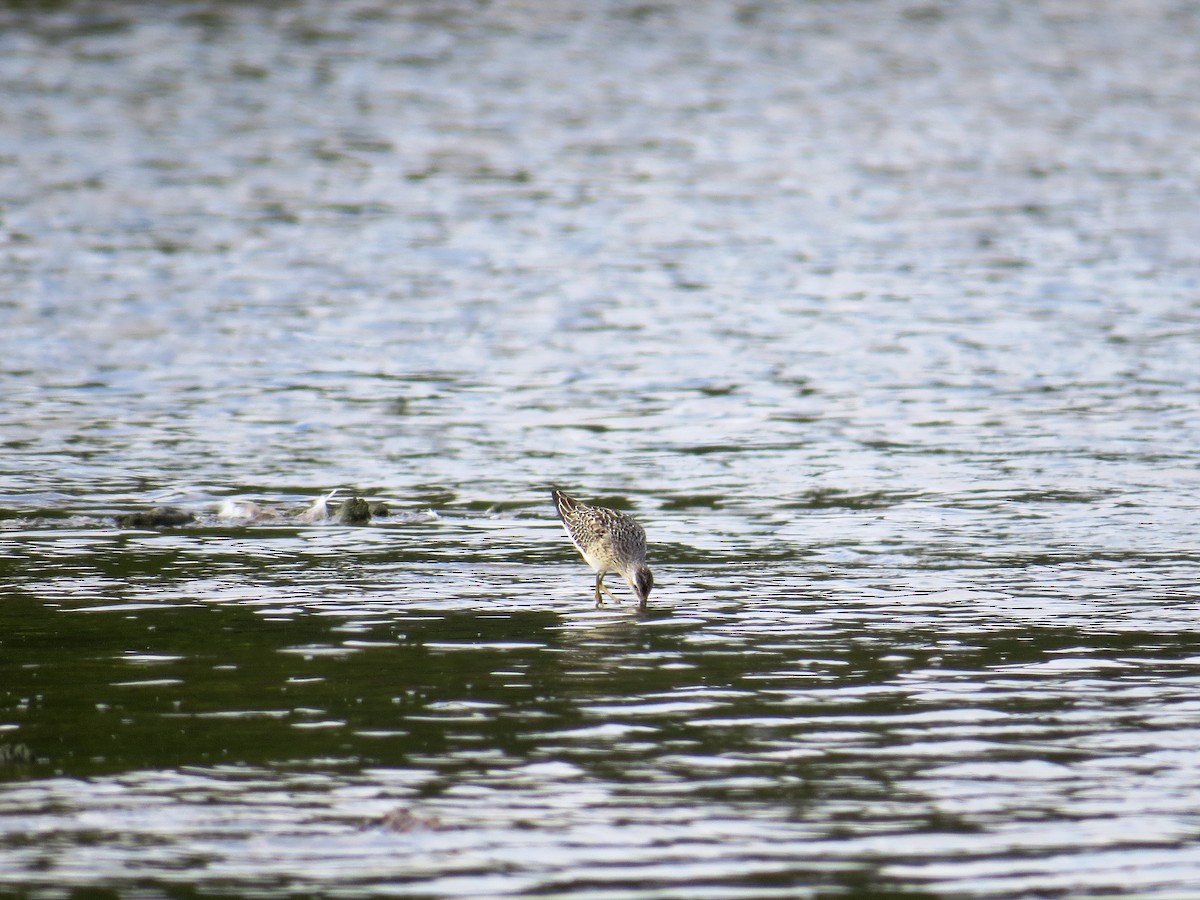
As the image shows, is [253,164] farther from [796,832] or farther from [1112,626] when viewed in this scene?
[796,832]

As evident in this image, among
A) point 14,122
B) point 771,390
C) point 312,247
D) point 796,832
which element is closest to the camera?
point 796,832

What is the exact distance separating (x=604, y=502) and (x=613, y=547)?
4.04m

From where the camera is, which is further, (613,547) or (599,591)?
(599,591)

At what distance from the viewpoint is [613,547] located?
Result: 14.1 meters

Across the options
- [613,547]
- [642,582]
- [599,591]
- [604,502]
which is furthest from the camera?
[604,502]

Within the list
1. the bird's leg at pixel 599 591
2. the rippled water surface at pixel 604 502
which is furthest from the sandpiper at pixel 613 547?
the rippled water surface at pixel 604 502

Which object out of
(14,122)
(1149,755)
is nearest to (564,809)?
(1149,755)

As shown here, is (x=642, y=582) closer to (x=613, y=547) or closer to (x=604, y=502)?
(x=613, y=547)

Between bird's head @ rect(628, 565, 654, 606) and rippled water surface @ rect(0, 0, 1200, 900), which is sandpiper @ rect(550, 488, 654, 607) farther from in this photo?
rippled water surface @ rect(0, 0, 1200, 900)

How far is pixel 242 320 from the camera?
28.9 metres

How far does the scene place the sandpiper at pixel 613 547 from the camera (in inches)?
548

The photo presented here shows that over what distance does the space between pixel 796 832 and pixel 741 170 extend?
38.5 m

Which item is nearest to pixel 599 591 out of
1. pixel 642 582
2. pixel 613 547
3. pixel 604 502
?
pixel 613 547

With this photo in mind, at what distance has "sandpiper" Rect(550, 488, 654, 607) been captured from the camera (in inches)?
548
